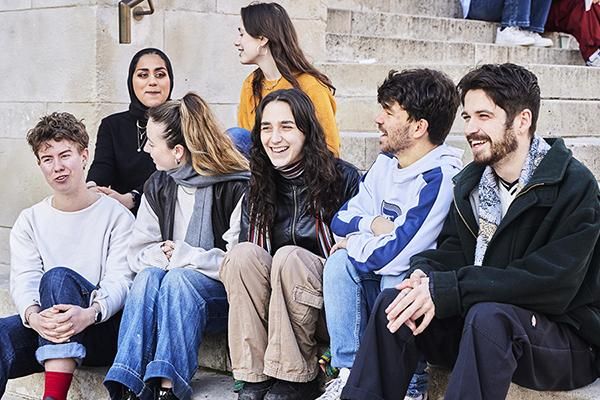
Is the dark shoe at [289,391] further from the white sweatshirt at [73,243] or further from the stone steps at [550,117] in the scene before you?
the stone steps at [550,117]

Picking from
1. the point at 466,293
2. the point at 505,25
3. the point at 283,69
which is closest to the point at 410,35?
the point at 505,25

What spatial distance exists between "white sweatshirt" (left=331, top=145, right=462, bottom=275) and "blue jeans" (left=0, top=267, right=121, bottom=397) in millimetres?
1097

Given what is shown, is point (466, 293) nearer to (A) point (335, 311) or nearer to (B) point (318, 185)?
(A) point (335, 311)

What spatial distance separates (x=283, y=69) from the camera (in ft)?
16.2

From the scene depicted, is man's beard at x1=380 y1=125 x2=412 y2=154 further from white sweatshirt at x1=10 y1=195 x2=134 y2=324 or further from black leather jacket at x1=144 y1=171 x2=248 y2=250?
white sweatshirt at x1=10 y1=195 x2=134 y2=324

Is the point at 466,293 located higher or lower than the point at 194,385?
higher

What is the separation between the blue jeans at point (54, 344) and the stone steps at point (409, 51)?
2.67 metres

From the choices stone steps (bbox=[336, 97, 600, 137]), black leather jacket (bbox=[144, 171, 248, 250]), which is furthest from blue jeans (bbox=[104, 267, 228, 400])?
stone steps (bbox=[336, 97, 600, 137])

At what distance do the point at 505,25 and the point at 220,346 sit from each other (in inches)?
138

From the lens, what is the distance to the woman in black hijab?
5.20 m

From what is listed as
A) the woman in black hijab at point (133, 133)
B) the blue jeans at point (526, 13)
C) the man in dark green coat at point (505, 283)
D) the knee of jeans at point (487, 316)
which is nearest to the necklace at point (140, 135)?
the woman in black hijab at point (133, 133)

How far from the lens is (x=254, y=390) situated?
3920 mm

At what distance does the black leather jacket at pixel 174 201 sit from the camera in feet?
14.3

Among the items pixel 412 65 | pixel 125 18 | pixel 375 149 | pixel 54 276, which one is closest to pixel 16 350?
pixel 54 276
